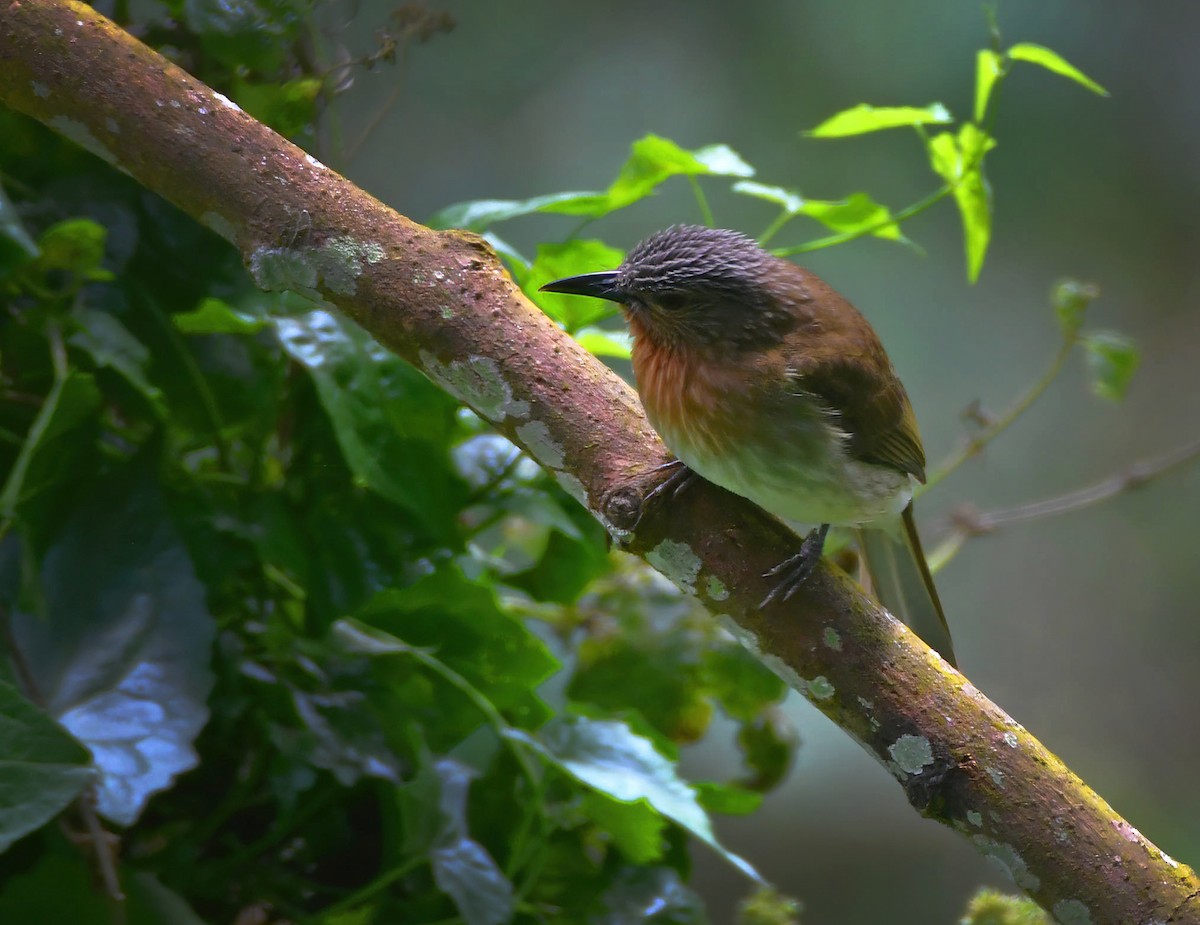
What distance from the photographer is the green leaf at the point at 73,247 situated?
1.00m

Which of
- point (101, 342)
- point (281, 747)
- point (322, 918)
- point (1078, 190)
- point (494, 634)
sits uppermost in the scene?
point (1078, 190)

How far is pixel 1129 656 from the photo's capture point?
3170mm

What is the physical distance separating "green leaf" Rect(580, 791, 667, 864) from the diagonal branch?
0.30m

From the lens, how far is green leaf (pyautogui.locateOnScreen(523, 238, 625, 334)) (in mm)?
1261

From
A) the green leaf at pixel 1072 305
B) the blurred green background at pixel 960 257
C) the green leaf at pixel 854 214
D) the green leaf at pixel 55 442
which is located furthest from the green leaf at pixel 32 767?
the blurred green background at pixel 960 257

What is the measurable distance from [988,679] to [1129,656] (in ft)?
1.49

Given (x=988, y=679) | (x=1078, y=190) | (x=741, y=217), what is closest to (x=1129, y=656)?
(x=988, y=679)

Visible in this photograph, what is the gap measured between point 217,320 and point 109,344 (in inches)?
4.1

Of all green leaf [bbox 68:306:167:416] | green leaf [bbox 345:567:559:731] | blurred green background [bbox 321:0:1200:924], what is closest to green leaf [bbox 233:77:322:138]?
green leaf [bbox 68:306:167:416]

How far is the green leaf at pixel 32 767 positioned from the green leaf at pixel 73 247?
1.26 ft

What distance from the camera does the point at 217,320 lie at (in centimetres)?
110

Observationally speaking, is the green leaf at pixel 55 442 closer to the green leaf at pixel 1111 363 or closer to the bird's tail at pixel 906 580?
the bird's tail at pixel 906 580

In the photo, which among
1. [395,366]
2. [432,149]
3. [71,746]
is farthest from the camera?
[432,149]

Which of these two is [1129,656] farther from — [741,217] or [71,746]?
[71,746]
